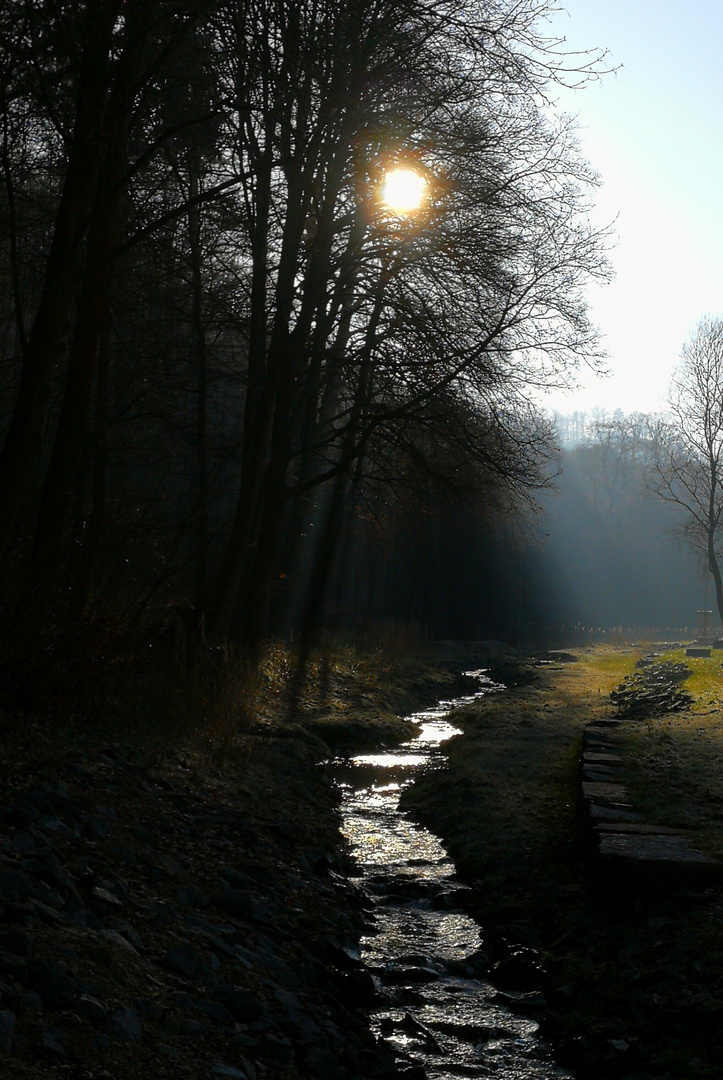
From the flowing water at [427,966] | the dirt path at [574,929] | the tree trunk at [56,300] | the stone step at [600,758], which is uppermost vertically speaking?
the tree trunk at [56,300]

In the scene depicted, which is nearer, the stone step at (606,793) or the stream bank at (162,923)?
the stream bank at (162,923)

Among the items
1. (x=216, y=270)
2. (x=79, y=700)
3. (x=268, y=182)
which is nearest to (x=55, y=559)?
(x=79, y=700)

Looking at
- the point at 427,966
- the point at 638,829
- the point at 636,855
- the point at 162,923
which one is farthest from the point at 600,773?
the point at 162,923

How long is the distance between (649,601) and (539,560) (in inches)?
1111

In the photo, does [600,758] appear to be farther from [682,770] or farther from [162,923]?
[162,923]

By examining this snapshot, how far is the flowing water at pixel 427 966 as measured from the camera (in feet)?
14.1

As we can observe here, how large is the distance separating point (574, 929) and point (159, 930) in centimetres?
239

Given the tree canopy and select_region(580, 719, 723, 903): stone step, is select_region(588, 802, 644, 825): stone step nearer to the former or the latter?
select_region(580, 719, 723, 903): stone step

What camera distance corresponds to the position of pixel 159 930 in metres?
4.37

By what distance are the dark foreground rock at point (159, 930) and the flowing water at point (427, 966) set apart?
0.74 feet

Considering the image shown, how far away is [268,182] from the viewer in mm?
12102

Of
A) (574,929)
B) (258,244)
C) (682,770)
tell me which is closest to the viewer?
(574,929)

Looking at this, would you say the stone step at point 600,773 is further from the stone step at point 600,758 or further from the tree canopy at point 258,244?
the tree canopy at point 258,244

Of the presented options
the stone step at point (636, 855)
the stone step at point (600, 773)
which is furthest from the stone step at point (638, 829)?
the stone step at point (600, 773)
